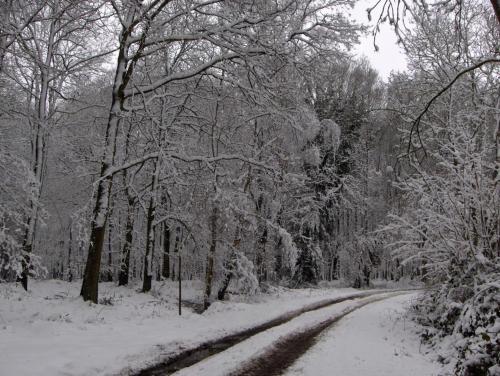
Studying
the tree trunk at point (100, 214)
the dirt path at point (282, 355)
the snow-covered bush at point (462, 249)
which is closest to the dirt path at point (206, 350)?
the dirt path at point (282, 355)

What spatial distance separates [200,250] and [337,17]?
34.7 feet

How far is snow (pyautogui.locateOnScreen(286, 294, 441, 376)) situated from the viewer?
26.2 ft

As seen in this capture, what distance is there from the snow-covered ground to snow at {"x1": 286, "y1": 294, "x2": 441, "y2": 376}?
264 centimetres

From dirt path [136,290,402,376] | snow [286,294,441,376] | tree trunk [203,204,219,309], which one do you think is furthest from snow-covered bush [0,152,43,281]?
tree trunk [203,204,219,309]

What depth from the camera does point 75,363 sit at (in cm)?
696

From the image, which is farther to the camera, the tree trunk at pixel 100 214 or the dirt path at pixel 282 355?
the tree trunk at pixel 100 214

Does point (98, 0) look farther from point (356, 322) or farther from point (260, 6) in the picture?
point (356, 322)

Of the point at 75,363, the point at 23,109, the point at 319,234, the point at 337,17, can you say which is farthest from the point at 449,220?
the point at 319,234

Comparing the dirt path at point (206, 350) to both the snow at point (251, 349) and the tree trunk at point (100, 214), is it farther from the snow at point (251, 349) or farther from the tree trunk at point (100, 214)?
the tree trunk at point (100, 214)

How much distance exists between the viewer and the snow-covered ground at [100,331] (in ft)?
23.1

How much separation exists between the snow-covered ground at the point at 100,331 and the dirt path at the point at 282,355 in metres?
1.73

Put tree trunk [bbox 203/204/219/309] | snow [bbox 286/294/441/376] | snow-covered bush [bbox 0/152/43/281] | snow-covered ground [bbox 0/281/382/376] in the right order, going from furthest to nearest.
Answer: tree trunk [bbox 203/204/219/309], snow-covered bush [bbox 0/152/43/281], snow [bbox 286/294/441/376], snow-covered ground [bbox 0/281/382/376]

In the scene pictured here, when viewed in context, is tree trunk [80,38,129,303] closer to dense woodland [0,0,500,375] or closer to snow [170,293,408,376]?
dense woodland [0,0,500,375]

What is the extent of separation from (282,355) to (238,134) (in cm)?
1268
